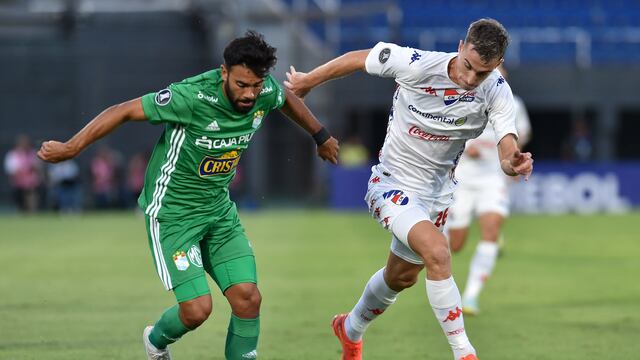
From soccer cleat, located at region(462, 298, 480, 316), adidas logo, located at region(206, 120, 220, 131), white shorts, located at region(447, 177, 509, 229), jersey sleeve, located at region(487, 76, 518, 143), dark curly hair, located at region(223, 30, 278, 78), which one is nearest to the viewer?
dark curly hair, located at region(223, 30, 278, 78)

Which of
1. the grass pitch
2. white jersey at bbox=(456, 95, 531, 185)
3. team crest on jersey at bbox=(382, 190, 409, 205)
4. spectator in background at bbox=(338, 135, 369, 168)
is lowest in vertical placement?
spectator in background at bbox=(338, 135, 369, 168)

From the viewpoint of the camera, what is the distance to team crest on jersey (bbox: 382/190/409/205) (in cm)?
776

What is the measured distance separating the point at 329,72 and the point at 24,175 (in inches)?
932

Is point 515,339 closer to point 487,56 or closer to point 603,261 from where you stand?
point 487,56

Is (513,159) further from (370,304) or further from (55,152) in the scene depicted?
(55,152)

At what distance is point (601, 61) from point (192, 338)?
24.3m

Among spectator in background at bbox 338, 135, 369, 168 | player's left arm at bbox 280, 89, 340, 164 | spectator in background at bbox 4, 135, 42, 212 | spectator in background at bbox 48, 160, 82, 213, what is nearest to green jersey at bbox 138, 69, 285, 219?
player's left arm at bbox 280, 89, 340, 164

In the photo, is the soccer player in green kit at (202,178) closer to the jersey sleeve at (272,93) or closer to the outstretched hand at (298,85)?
the jersey sleeve at (272,93)

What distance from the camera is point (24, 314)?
11055 millimetres

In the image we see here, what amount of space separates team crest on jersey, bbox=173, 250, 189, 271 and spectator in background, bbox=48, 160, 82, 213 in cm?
2289

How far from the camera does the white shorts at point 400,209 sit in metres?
7.57

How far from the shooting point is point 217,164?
732 centimetres

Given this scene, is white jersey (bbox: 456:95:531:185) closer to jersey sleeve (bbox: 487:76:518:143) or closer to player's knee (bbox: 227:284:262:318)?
jersey sleeve (bbox: 487:76:518:143)

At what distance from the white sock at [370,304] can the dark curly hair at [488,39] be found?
1.82 metres
